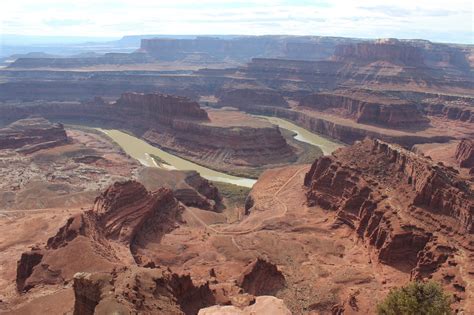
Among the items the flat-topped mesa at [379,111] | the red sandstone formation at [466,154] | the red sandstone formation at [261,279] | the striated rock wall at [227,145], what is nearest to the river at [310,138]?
the flat-topped mesa at [379,111]

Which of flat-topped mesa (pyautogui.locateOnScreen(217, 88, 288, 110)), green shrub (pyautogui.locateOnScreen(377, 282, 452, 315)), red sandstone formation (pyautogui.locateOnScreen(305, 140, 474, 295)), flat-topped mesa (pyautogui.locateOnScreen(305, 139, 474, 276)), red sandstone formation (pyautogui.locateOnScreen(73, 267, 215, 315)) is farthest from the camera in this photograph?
flat-topped mesa (pyautogui.locateOnScreen(217, 88, 288, 110))

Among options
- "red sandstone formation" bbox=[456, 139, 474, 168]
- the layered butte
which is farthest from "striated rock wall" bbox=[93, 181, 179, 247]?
"red sandstone formation" bbox=[456, 139, 474, 168]

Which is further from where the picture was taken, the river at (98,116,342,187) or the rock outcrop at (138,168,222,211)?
the river at (98,116,342,187)

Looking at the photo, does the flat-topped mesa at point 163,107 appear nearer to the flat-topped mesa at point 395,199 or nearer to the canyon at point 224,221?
the canyon at point 224,221

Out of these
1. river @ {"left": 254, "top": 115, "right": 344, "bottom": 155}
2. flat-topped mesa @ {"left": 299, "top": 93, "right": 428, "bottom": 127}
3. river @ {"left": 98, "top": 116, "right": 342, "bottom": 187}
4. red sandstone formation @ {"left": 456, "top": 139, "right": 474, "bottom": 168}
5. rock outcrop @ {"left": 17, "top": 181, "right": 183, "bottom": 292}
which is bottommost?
river @ {"left": 98, "top": 116, "right": 342, "bottom": 187}

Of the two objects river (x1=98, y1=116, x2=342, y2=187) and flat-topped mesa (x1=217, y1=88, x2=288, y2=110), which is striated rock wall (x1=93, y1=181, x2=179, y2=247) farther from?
flat-topped mesa (x1=217, y1=88, x2=288, y2=110)

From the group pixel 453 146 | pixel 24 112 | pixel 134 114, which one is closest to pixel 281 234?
pixel 453 146

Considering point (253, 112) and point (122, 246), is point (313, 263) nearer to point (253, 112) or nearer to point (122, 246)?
point (122, 246)
